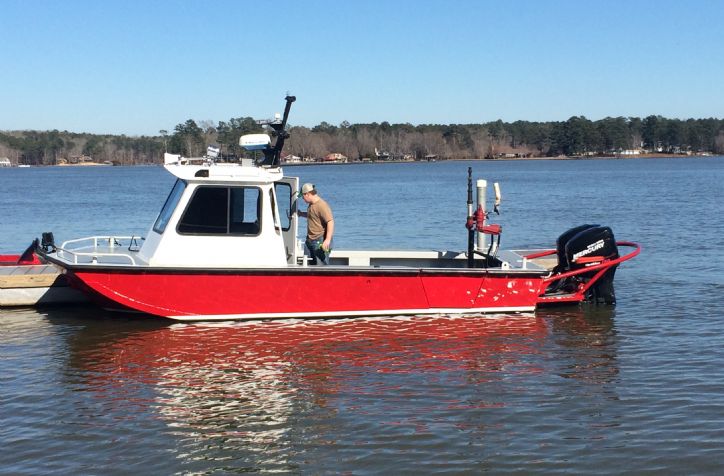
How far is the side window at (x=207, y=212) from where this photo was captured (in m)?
11.8

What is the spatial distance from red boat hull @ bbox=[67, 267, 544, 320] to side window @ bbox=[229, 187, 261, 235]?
0.67 m

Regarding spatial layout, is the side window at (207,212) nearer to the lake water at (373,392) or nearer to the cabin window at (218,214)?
the cabin window at (218,214)

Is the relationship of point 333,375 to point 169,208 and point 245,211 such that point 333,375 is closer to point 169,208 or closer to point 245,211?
point 245,211

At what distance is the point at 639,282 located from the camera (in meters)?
16.5

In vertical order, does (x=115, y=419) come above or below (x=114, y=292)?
below

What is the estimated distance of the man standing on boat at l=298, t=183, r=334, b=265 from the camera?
1242 centimetres

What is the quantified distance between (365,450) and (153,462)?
1.90m

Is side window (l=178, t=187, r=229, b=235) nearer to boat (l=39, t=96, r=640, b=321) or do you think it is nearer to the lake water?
Answer: boat (l=39, t=96, r=640, b=321)

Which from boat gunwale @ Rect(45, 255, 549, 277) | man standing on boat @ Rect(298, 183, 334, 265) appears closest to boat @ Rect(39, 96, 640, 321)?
boat gunwale @ Rect(45, 255, 549, 277)

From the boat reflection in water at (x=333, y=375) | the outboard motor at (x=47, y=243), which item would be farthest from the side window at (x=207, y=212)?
the outboard motor at (x=47, y=243)

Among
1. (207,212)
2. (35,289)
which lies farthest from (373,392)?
(35,289)

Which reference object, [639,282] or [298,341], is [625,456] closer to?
[298,341]

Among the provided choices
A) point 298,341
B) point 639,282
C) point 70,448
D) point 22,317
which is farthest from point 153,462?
point 639,282

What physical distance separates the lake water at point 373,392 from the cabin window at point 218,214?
4.51ft
